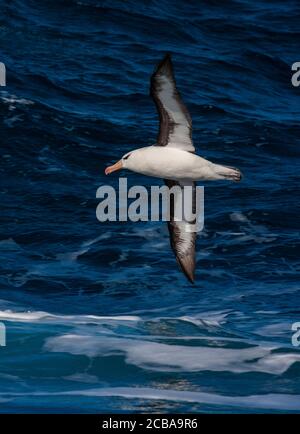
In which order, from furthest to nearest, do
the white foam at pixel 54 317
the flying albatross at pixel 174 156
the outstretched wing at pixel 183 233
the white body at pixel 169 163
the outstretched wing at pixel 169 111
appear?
the white foam at pixel 54 317
the outstretched wing at pixel 183 233
the white body at pixel 169 163
the flying albatross at pixel 174 156
the outstretched wing at pixel 169 111

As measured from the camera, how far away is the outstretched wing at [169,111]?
18.1 m

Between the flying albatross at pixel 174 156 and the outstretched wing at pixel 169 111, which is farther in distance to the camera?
the flying albatross at pixel 174 156

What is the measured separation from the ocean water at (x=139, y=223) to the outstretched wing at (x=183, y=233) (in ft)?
7.20

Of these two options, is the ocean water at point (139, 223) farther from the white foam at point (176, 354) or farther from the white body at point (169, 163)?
the white body at point (169, 163)

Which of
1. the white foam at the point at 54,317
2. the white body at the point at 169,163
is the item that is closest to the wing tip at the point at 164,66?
the white body at the point at 169,163

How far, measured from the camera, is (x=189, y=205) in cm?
2041

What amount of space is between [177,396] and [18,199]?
29.7 ft

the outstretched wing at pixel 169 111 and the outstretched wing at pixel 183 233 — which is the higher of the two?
the outstretched wing at pixel 169 111

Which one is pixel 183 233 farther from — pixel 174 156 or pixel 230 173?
pixel 230 173

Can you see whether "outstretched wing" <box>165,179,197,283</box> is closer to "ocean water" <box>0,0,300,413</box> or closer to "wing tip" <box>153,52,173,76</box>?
"ocean water" <box>0,0,300,413</box>

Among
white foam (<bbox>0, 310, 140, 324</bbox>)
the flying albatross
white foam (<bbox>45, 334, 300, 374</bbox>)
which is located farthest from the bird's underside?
white foam (<bbox>0, 310, 140, 324</bbox>)

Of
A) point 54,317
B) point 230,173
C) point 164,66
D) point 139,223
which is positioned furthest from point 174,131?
point 139,223

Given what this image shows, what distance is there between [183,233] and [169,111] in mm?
2526

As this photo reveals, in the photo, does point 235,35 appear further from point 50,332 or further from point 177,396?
point 177,396
